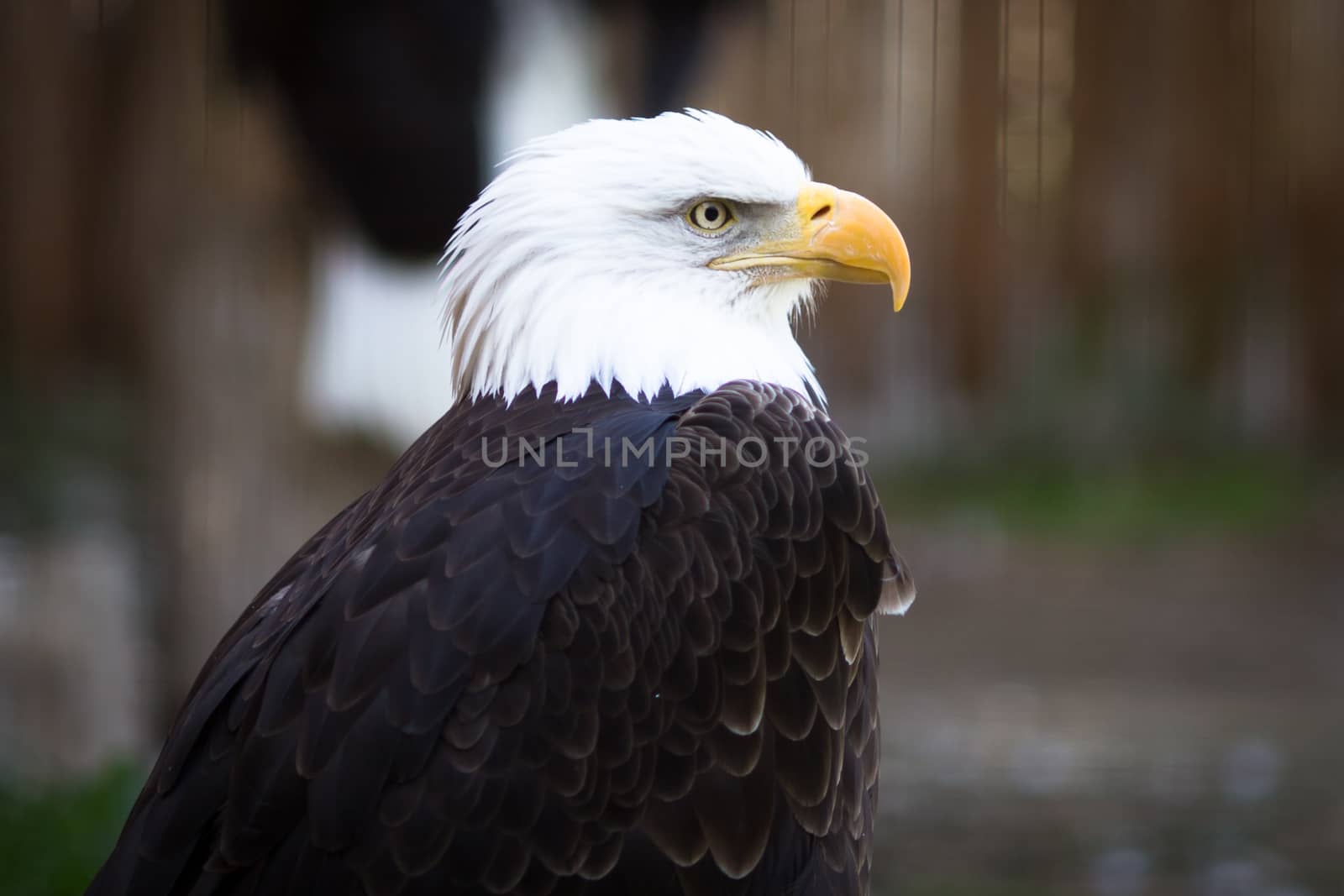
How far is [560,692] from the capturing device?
176 centimetres

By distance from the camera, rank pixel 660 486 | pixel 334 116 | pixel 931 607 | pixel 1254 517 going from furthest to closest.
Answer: pixel 1254 517 → pixel 931 607 → pixel 334 116 → pixel 660 486

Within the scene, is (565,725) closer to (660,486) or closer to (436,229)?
(660,486)

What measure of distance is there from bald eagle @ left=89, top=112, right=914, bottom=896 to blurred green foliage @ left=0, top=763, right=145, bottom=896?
4.83 feet

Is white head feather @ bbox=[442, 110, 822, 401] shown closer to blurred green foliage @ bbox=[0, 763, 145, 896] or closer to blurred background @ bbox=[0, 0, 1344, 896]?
blurred background @ bbox=[0, 0, 1344, 896]

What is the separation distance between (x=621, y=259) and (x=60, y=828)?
2.13m

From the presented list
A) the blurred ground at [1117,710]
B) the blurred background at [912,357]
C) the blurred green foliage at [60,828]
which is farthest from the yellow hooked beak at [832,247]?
the blurred ground at [1117,710]

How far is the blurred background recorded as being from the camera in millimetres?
3652

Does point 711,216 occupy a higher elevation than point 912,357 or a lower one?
higher

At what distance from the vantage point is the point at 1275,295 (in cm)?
754

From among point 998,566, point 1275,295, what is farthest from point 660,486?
point 1275,295

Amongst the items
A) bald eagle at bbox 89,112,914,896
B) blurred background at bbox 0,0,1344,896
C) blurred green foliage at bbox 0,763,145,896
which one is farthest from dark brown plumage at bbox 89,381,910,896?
blurred background at bbox 0,0,1344,896

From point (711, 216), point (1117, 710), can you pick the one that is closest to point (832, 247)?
point (711, 216)

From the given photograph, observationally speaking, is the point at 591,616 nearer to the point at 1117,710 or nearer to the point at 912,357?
the point at 1117,710

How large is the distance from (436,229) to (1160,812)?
267 cm
